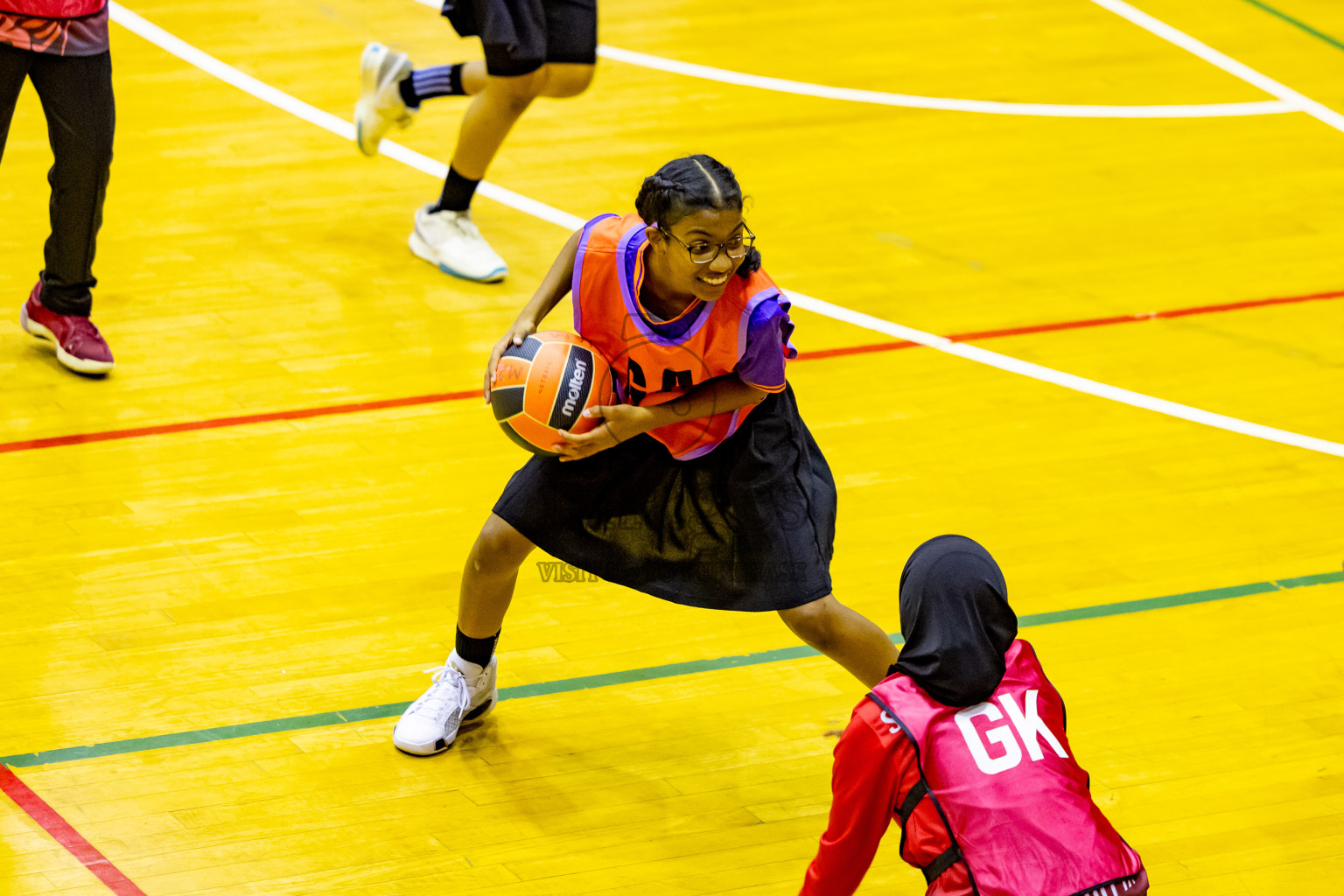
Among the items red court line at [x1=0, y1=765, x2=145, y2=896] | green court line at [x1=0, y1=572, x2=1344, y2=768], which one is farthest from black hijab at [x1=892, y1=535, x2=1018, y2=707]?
red court line at [x1=0, y1=765, x2=145, y2=896]

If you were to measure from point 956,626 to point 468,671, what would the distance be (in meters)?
1.40

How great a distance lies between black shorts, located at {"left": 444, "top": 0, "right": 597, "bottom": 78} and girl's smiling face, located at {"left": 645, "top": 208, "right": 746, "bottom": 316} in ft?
7.80

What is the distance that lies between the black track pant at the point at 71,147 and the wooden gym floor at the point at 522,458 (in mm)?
292

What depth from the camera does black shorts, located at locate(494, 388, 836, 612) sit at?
324 cm

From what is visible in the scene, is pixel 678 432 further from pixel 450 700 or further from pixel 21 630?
pixel 21 630

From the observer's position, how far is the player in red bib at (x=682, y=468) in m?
3.13

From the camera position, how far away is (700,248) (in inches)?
118

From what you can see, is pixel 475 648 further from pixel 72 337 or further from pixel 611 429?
pixel 72 337

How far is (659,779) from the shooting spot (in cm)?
353

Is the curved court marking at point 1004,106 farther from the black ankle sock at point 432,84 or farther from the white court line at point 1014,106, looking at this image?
the black ankle sock at point 432,84

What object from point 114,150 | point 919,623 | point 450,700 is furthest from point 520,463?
point 114,150

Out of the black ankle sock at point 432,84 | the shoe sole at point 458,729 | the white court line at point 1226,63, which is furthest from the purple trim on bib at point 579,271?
the white court line at point 1226,63

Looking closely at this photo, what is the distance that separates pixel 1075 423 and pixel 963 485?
1.71 feet

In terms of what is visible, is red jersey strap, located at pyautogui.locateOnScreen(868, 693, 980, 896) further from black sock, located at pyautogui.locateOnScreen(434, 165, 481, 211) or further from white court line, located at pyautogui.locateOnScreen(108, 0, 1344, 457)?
black sock, located at pyautogui.locateOnScreen(434, 165, 481, 211)
